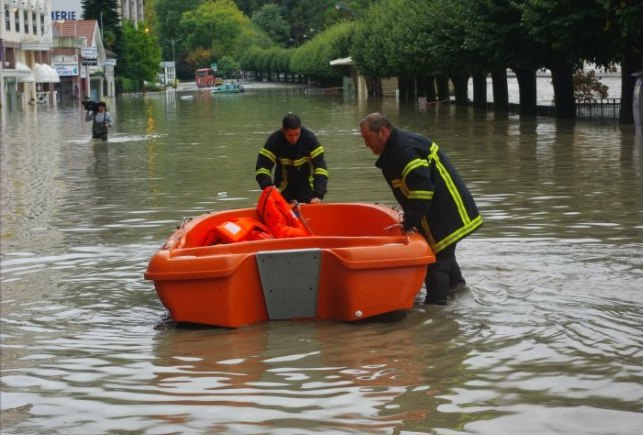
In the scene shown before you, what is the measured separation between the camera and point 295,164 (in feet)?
39.4

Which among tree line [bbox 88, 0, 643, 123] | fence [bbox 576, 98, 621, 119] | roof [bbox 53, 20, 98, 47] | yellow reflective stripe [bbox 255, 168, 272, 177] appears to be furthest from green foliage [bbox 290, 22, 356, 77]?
yellow reflective stripe [bbox 255, 168, 272, 177]

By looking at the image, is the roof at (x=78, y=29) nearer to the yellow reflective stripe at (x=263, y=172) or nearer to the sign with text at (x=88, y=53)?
the sign with text at (x=88, y=53)

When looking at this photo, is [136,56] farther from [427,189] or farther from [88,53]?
[427,189]

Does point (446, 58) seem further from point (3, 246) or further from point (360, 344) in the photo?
point (360, 344)

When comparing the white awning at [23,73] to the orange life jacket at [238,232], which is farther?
the white awning at [23,73]

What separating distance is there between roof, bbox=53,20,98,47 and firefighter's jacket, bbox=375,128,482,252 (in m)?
106

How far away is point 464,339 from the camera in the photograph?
30.4ft

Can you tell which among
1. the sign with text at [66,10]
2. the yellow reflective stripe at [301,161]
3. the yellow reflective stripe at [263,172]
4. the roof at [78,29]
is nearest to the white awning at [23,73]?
the roof at [78,29]

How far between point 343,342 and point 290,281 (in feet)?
2.66

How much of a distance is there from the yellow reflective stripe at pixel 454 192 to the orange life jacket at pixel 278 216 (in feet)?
4.46

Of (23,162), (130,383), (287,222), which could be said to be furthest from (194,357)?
(23,162)

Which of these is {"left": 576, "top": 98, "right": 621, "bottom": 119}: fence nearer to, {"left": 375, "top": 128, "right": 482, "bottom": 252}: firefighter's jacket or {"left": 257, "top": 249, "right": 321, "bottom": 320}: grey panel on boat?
{"left": 375, "top": 128, "right": 482, "bottom": 252}: firefighter's jacket

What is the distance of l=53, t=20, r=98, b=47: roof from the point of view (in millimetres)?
115250

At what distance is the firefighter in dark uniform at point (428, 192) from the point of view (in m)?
10.1
